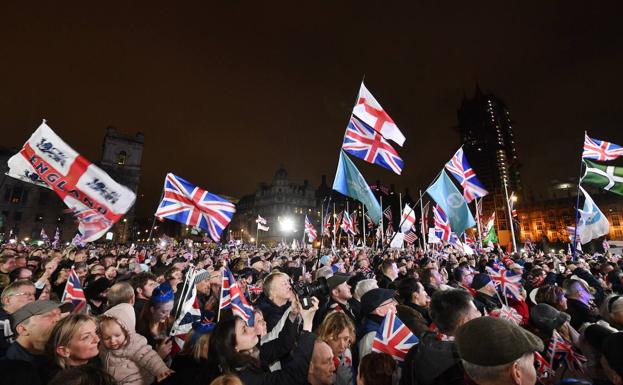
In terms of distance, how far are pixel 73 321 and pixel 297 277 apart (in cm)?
791

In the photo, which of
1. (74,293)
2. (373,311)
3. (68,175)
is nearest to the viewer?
(373,311)

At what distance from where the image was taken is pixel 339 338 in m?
3.56

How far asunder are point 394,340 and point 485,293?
3.75 metres

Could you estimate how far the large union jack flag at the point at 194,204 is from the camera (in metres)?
9.62

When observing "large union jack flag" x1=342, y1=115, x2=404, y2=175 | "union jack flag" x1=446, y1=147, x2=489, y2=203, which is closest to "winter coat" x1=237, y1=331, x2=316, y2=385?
"large union jack flag" x1=342, y1=115, x2=404, y2=175

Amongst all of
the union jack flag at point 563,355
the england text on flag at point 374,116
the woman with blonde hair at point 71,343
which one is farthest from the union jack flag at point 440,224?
the woman with blonde hair at point 71,343

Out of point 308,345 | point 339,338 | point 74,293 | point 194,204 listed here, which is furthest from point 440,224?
point 74,293

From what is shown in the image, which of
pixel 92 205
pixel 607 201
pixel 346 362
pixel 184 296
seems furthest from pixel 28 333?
pixel 607 201

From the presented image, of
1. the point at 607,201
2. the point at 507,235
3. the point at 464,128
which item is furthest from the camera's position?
the point at 464,128

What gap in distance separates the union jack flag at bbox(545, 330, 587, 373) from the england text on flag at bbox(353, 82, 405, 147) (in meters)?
7.21

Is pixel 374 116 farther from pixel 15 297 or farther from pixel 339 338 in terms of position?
pixel 15 297

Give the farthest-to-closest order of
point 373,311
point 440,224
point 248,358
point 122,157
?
point 122,157 < point 440,224 < point 373,311 < point 248,358

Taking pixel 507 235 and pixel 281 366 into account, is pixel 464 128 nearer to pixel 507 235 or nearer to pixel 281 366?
pixel 507 235

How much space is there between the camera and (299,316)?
13.3 feet
